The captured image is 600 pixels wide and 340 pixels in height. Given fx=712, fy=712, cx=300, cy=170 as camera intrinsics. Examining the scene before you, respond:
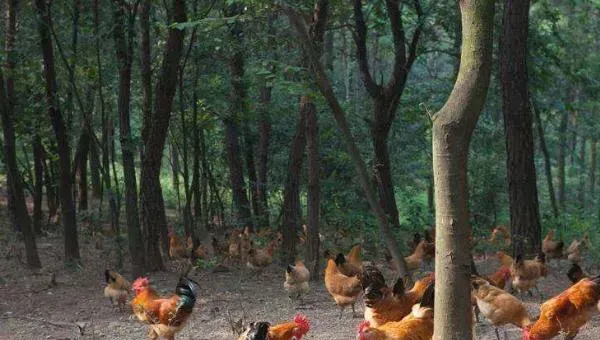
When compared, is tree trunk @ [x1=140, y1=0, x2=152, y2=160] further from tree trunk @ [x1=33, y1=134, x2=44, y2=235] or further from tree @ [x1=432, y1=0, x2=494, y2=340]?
tree @ [x1=432, y1=0, x2=494, y2=340]

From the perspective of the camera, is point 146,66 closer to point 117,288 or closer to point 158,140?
point 158,140

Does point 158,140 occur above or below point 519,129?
above

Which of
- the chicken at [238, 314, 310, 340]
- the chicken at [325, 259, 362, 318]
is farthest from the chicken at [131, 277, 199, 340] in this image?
the chicken at [325, 259, 362, 318]

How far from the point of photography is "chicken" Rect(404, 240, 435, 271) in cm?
1184

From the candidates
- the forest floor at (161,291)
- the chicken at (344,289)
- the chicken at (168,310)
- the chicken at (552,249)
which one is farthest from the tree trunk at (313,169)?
the chicken at (552,249)

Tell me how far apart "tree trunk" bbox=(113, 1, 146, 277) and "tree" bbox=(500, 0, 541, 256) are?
6043mm

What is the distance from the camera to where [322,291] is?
11.3m

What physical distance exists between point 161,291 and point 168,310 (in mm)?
3925

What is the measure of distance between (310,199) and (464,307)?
22.5 ft

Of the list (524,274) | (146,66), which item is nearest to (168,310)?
(524,274)

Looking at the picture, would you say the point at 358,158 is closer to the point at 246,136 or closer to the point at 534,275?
the point at 534,275

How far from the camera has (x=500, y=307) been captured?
7367 mm

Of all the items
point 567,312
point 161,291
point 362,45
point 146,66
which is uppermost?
point 362,45

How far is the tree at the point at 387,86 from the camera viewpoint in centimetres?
1533
